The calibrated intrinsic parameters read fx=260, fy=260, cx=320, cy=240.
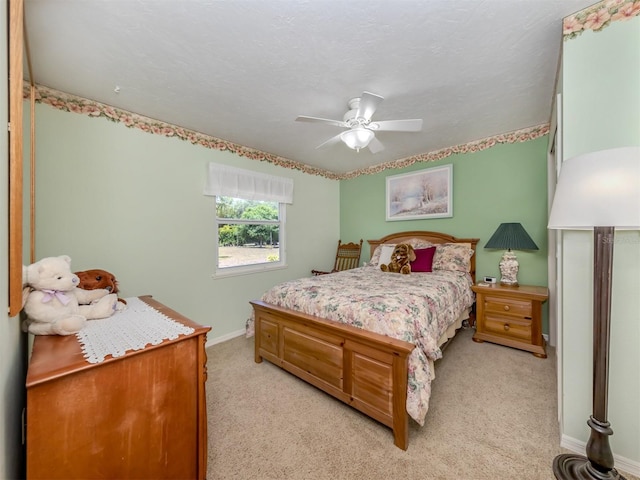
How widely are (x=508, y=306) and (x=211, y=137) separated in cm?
370

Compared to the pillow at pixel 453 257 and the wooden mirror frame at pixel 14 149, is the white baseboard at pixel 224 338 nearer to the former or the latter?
the wooden mirror frame at pixel 14 149

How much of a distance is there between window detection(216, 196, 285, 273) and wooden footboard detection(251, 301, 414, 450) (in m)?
1.11

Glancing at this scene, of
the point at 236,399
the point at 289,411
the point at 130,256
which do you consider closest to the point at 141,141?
the point at 130,256

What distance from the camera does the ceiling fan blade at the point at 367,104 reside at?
67.5 inches

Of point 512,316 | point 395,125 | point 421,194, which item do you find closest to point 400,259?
point 421,194

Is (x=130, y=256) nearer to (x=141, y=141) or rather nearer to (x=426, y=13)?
(x=141, y=141)

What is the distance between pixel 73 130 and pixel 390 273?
337 centimetres

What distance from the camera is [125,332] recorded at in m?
1.24

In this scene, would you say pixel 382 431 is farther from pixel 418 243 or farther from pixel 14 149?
pixel 418 243

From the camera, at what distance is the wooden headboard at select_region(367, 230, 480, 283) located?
10.9ft

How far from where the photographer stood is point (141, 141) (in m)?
2.48

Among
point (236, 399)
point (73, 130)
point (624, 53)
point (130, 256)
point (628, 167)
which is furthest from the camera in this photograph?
point (130, 256)

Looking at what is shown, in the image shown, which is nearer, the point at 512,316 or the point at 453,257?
the point at 512,316

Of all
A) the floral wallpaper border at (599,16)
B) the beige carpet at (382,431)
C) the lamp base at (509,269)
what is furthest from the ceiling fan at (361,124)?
the beige carpet at (382,431)
